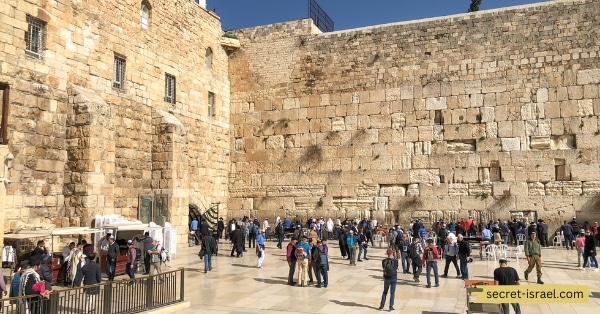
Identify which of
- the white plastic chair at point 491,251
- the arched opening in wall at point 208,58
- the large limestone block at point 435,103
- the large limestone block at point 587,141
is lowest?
the white plastic chair at point 491,251

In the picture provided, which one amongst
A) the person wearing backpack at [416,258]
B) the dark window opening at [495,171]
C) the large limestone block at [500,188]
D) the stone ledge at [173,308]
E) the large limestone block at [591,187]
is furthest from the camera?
the dark window opening at [495,171]

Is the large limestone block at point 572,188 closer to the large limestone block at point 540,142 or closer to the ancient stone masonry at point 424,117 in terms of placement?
the ancient stone masonry at point 424,117

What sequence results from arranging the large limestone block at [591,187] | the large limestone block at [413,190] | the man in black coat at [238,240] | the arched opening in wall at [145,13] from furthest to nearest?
the large limestone block at [413,190]
the arched opening in wall at [145,13]
the large limestone block at [591,187]
the man in black coat at [238,240]

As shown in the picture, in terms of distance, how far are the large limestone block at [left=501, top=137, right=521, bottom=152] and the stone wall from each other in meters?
11.1

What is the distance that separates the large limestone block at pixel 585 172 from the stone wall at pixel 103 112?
13068 mm

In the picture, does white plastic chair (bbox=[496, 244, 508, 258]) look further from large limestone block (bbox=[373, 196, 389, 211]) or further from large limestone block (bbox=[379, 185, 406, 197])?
large limestone block (bbox=[373, 196, 389, 211])

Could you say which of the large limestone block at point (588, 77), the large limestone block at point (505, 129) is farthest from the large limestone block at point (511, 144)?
the large limestone block at point (588, 77)

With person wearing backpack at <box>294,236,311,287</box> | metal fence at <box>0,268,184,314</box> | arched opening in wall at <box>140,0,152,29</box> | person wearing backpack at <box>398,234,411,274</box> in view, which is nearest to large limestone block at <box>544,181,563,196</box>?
person wearing backpack at <box>398,234,411,274</box>

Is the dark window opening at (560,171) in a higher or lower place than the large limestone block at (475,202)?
higher

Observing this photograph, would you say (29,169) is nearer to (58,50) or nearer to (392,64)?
(58,50)

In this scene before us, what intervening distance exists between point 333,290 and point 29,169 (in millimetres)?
8280

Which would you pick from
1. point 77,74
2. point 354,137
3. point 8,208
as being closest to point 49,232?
point 8,208

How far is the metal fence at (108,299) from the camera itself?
267 inches

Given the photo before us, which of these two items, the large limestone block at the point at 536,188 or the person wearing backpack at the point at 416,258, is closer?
the person wearing backpack at the point at 416,258
